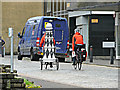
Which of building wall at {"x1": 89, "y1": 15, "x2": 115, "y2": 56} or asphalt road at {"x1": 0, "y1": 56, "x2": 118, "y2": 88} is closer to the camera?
asphalt road at {"x1": 0, "y1": 56, "x2": 118, "y2": 88}

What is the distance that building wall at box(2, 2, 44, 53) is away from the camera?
46094 millimetres

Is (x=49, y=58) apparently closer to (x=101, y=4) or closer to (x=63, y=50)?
(x=63, y=50)

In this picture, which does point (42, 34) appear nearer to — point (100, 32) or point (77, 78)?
point (100, 32)

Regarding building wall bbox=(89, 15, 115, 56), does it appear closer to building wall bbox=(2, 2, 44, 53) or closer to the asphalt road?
building wall bbox=(2, 2, 44, 53)

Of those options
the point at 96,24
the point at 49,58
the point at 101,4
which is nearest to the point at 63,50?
the point at 101,4

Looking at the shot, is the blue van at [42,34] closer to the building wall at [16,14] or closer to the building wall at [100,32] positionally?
the building wall at [100,32]

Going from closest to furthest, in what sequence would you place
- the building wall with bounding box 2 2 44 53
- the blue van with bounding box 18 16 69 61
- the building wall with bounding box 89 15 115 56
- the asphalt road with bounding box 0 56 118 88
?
the asphalt road with bounding box 0 56 118 88
the blue van with bounding box 18 16 69 61
the building wall with bounding box 89 15 115 56
the building wall with bounding box 2 2 44 53

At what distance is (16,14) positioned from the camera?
4688 cm

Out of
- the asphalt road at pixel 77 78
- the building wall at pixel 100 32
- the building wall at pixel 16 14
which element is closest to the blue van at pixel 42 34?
the building wall at pixel 100 32

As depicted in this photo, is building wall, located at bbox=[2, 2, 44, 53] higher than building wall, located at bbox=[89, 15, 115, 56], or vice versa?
building wall, located at bbox=[2, 2, 44, 53]

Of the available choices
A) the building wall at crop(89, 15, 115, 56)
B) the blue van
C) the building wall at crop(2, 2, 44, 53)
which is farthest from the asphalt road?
the building wall at crop(2, 2, 44, 53)

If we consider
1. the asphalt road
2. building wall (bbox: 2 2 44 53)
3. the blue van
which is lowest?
the asphalt road

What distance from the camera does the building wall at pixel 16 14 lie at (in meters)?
46.1

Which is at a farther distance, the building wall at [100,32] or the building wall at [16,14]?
the building wall at [16,14]
